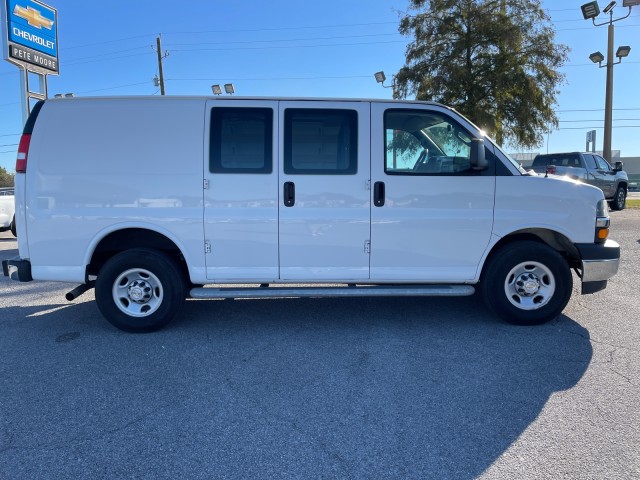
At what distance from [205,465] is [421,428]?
134 cm

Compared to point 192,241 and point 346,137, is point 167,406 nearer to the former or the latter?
point 192,241

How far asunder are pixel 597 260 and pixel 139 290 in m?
4.70

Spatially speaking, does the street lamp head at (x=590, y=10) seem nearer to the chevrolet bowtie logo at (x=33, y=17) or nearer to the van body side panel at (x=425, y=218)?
the van body side panel at (x=425, y=218)

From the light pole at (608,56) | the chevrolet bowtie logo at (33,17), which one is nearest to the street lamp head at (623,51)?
the light pole at (608,56)

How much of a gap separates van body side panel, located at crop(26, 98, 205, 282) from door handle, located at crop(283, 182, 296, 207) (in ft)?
2.77

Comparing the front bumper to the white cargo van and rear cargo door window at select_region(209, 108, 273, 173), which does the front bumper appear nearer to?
the white cargo van

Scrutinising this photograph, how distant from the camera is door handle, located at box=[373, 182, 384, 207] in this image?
449cm

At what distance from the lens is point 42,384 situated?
11.5ft

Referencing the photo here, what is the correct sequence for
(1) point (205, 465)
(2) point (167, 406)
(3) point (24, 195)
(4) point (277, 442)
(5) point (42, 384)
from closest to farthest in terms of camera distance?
(1) point (205, 465)
(4) point (277, 442)
(2) point (167, 406)
(5) point (42, 384)
(3) point (24, 195)

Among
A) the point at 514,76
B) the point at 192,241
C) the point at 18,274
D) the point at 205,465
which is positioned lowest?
the point at 205,465

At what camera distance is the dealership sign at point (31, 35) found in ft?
42.8

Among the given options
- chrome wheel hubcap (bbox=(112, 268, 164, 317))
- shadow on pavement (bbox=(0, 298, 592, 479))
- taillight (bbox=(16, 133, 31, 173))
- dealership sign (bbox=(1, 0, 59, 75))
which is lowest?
shadow on pavement (bbox=(0, 298, 592, 479))

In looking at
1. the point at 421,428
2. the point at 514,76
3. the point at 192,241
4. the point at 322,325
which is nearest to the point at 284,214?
the point at 192,241

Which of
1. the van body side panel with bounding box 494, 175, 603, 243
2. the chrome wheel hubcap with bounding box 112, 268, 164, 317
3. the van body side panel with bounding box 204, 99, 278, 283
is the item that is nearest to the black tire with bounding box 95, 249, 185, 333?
the chrome wheel hubcap with bounding box 112, 268, 164, 317
